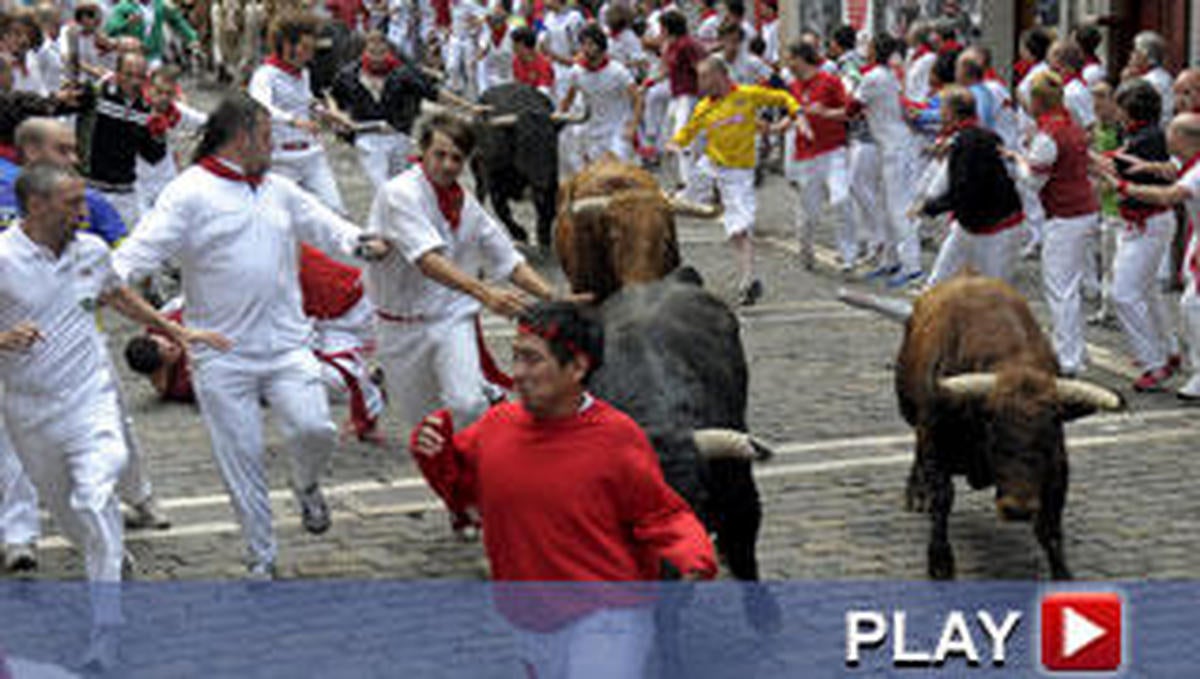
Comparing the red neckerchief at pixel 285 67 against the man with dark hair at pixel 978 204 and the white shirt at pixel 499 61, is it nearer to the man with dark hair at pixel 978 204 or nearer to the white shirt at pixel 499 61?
the man with dark hair at pixel 978 204

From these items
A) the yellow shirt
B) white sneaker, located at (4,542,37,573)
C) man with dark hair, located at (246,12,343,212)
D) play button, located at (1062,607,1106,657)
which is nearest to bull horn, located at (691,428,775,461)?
play button, located at (1062,607,1106,657)

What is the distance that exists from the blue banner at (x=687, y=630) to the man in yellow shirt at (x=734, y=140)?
7.14 meters

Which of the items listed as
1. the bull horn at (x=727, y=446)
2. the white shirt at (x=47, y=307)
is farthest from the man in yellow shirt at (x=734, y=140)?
the bull horn at (x=727, y=446)

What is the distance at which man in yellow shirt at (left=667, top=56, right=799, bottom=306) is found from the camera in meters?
14.9

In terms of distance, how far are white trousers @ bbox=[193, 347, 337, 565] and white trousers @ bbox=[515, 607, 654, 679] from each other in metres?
2.84

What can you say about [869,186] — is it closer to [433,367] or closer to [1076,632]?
[433,367]

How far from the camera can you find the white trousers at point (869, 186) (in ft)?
53.9

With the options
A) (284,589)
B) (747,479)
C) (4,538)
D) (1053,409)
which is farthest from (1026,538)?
(4,538)

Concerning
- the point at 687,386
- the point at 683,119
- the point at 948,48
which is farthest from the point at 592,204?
the point at 683,119

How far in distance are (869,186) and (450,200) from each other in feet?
29.0

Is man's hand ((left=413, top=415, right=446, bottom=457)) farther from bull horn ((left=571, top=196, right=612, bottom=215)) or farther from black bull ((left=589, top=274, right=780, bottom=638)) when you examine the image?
bull horn ((left=571, top=196, right=612, bottom=215))

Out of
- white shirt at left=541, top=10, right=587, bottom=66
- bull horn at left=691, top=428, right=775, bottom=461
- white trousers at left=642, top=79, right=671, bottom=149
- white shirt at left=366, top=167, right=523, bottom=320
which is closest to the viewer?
bull horn at left=691, top=428, right=775, bottom=461

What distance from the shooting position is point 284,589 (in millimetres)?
8047

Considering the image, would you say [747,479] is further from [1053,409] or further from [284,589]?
[284,589]
